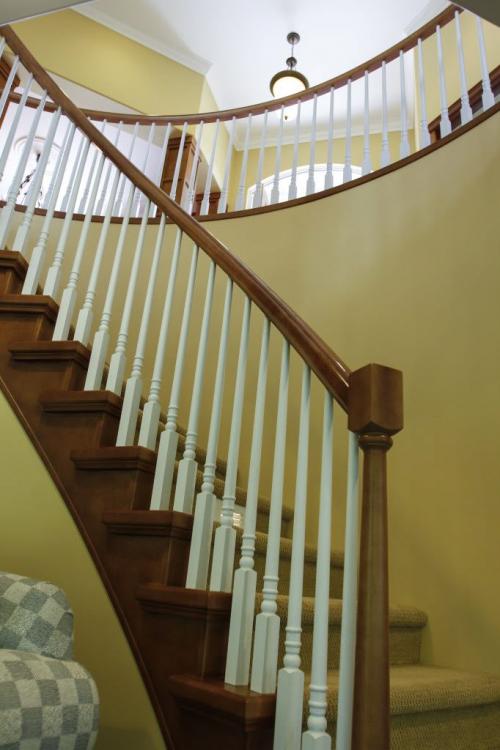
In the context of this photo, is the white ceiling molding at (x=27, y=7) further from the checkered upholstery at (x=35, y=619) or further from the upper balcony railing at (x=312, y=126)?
the checkered upholstery at (x=35, y=619)

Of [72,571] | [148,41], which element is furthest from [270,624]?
[148,41]

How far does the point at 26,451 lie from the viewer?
171 centimetres

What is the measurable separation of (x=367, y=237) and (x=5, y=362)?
5.71ft

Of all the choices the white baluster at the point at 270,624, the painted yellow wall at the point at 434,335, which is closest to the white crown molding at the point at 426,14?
the painted yellow wall at the point at 434,335

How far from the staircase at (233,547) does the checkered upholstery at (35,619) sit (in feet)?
0.96

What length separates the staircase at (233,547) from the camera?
946mm

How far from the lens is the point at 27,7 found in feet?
5.90

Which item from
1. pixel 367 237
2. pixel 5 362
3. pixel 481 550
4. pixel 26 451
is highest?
pixel 367 237

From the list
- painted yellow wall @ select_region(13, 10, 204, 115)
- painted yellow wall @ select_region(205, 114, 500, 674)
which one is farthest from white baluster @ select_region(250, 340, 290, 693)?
painted yellow wall @ select_region(13, 10, 204, 115)

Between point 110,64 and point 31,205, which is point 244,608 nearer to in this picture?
point 31,205

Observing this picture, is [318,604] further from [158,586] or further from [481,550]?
[481,550]

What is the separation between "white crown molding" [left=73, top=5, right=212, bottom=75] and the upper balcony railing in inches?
28.3

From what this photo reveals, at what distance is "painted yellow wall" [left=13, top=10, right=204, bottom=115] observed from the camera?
531cm

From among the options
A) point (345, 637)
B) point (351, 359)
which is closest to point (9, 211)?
point (351, 359)
